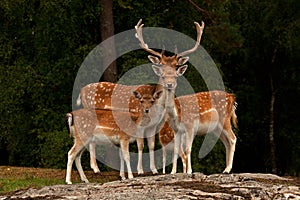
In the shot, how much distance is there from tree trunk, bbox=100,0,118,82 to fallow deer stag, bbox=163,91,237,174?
4335 mm

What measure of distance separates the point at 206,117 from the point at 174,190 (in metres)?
4.74

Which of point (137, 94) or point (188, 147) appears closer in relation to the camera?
point (137, 94)

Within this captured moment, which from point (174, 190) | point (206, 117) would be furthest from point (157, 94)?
point (174, 190)

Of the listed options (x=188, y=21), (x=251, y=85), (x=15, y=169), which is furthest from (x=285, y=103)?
(x=15, y=169)

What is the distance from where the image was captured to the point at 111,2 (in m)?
17.6

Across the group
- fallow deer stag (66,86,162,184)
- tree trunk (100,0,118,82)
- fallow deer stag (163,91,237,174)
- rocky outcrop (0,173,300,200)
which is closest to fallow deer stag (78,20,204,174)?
fallow deer stag (66,86,162,184)

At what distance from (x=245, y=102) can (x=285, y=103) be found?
144cm

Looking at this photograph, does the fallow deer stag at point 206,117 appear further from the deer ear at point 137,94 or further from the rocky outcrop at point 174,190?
the rocky outcrop at point 174,190

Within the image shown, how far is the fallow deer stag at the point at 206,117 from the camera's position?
41.0 feet

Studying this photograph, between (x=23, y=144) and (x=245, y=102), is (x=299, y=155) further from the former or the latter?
(x=23, y=144)

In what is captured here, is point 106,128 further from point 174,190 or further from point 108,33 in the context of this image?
point 108,33

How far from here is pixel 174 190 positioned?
27.7 feet

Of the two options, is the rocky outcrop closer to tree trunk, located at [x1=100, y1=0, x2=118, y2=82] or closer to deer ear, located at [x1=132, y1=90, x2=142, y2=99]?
deer ear, located at [x1=132, y1=90, x2=142, y2=99]

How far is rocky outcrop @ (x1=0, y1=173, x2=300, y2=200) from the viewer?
27.2 feet
